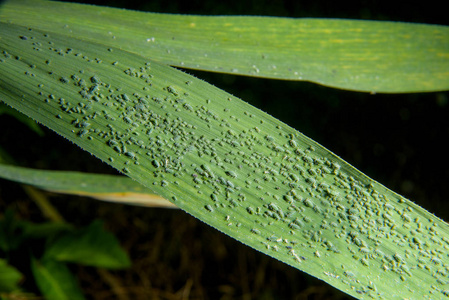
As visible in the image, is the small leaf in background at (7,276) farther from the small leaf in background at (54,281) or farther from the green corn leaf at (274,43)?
the green corn leaf at (274,43)

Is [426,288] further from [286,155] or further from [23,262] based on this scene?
[23,262]

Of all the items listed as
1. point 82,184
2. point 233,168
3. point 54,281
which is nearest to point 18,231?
point 54,281

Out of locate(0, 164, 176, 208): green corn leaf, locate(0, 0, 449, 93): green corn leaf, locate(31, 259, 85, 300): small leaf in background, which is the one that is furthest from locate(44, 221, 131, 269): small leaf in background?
locate(0, 0, 449, 93): green corn leaf

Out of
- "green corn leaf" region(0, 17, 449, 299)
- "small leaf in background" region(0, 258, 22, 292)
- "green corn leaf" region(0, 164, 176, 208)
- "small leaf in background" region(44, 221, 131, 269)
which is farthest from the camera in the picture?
"small leaf in background" region(44, 221, 131, 269)

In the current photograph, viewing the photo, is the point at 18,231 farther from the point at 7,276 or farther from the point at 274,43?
the point at 274,43

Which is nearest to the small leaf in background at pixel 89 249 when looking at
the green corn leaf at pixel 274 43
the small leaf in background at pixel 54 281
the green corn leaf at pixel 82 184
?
the small leaf in background at pixel 54 281

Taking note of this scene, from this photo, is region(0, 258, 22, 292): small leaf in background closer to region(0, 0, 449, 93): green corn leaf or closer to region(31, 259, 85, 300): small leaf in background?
region(31, 259, 85, 300): small leaf in background

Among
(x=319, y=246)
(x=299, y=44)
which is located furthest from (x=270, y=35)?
(x=319, y=246)

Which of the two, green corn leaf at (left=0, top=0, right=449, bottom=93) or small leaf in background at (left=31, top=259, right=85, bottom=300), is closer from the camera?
green corn leaf at (left=0, top=0, right=449, bottom=93)
